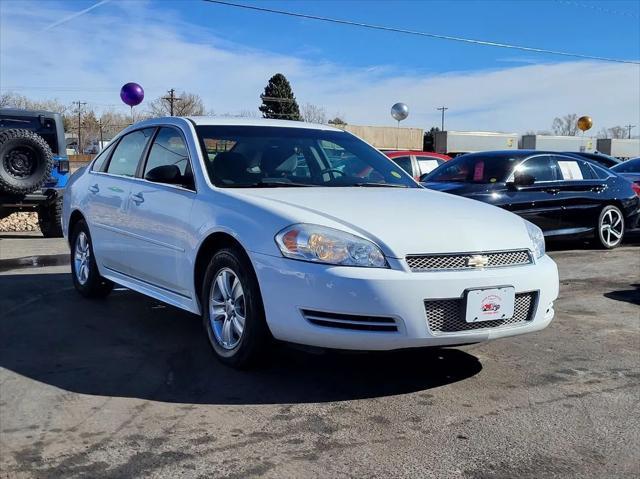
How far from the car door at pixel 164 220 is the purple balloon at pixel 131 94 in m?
17.4

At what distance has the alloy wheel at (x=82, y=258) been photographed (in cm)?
619

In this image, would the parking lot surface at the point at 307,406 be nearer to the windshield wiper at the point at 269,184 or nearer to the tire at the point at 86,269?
the tire at the point at 86,269

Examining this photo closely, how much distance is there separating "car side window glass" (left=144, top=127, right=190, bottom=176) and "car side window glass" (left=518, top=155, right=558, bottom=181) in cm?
549

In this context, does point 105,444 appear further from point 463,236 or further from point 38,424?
point 463,236

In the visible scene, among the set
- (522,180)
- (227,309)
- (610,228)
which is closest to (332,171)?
(227,309)

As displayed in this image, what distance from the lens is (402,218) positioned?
3902mm

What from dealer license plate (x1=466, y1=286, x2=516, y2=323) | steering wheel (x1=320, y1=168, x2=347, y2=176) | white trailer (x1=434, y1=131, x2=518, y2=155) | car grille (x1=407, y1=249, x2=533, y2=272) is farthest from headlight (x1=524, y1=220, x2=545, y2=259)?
white trailer (x1=434, y1=131, x2=518, y2=155)

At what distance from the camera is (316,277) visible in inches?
140

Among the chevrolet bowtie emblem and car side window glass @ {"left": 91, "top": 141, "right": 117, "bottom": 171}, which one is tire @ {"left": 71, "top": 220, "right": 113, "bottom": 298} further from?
the chevrolet bowtie emblem

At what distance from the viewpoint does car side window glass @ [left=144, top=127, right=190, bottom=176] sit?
484cm

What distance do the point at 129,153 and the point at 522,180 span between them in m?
5.20

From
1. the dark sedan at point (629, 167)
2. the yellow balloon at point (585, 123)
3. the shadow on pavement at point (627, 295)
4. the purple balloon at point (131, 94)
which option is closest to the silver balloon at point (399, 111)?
the yellow balloon at point (585, 123)

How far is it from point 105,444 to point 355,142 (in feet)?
10.6

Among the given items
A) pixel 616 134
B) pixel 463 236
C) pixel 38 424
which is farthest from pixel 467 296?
pixel 616 134
